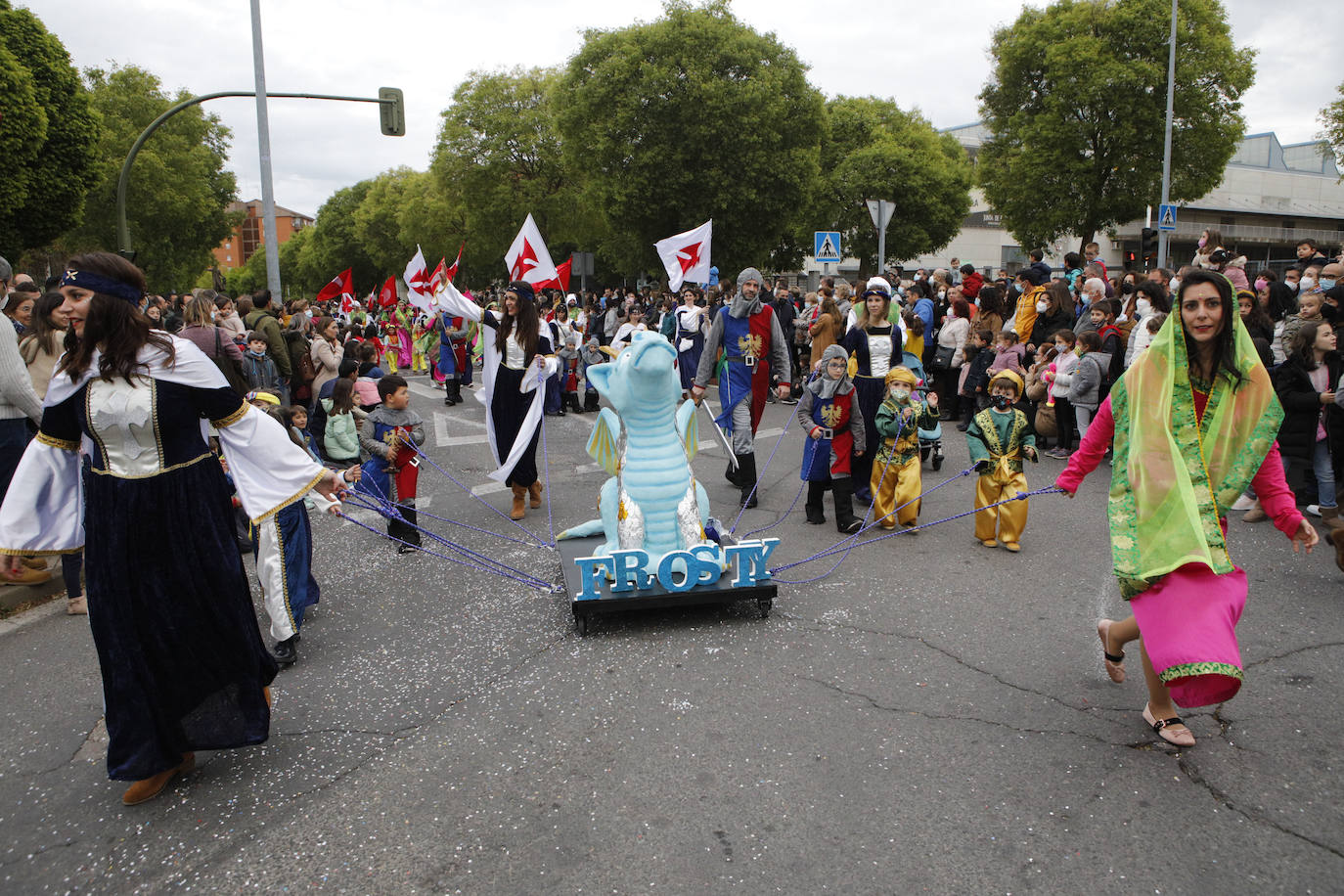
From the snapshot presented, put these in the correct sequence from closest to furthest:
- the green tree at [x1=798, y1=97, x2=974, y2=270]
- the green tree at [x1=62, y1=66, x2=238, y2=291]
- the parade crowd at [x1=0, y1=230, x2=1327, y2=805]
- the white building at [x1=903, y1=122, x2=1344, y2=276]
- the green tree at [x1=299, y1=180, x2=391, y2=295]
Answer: the parade crowd at [x1=0, y1=230, x2=1327, y2=805]
the green tree at [x1=62, y1=66, x2=238, y2=291]
the green tree at [x1=798, y1=97, x2=974, y2=270]
the white building at [x1=903, y1=122, x2=1344, y2=276]
the green tree at [x1=299, y1=180, x2=391, y2=295]

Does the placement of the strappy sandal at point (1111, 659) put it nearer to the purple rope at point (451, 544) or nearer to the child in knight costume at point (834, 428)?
the child in knight costume at point (834, 428)

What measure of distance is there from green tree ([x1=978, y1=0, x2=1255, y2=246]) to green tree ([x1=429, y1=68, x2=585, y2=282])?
1675 centimetres

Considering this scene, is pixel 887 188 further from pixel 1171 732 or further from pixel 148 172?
pixel 1171 732

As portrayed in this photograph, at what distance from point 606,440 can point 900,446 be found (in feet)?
8.28

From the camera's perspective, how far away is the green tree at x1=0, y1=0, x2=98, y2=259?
60.1ft

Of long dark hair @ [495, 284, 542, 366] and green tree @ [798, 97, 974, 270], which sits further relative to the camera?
green tree @ [798, 97, 974, 270]

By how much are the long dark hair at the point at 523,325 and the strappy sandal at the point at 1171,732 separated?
17.7ft

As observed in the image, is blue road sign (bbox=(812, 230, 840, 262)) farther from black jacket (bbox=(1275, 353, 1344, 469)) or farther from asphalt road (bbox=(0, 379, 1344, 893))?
asphalt road (bbox=(0, 379, 1344, 893))

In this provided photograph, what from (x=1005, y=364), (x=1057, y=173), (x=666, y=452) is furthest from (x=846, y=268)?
(x=666, y=452)

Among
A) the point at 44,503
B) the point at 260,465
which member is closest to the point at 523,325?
the point at 260,465

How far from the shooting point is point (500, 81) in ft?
120

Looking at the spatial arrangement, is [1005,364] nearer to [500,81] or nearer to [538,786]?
[538,786]

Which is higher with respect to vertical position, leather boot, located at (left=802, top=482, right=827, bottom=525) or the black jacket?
the black jacket

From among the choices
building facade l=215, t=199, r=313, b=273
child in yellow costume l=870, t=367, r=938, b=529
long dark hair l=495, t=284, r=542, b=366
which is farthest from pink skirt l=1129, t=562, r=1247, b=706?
building facade l=215, t=199, r=313, b=273
